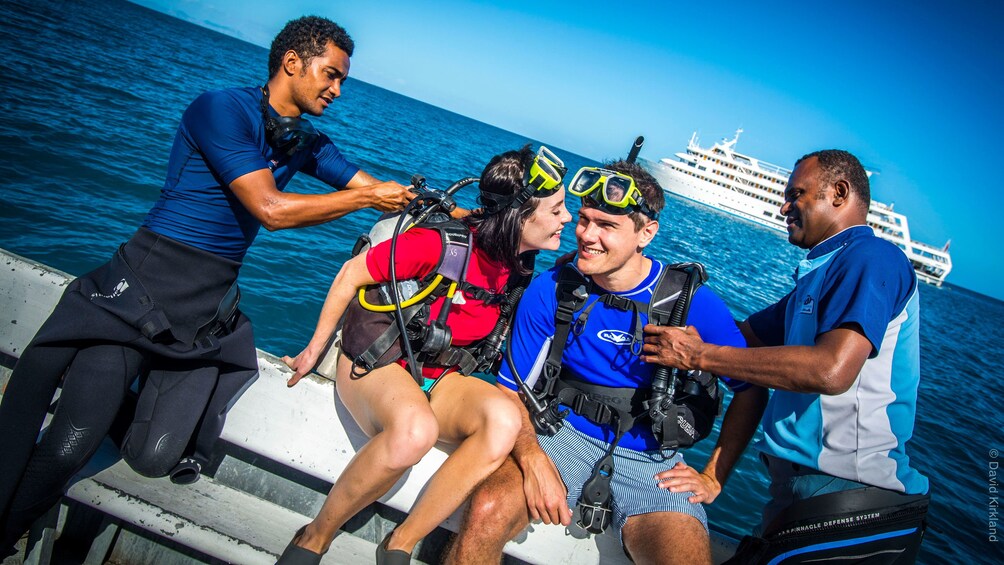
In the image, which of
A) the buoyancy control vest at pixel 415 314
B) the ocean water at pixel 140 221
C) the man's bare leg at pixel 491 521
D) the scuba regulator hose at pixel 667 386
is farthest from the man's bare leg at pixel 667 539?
the ocean water at pixel 140 221

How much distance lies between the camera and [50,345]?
2.46 m

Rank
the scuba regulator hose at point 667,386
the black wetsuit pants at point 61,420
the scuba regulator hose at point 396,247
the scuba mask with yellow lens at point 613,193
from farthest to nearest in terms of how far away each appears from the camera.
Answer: the scuba mask with yellow lens at point 613,193
the scuba regulator hose at point 667,386
the scuba regulator hose at point 396,247
the black wetsuit pants at point 61,420

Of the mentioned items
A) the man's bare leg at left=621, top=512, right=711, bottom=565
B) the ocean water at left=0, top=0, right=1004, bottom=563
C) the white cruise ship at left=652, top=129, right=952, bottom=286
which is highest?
the white cruise ship at left=652, top=129, right=952, bottom=286

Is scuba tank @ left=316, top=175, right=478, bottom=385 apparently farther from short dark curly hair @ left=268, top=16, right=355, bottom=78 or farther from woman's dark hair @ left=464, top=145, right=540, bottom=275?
short dark curly hair @ left=268, top=16, right=355, bottom=78

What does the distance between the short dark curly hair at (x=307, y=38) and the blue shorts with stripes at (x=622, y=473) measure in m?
2.95

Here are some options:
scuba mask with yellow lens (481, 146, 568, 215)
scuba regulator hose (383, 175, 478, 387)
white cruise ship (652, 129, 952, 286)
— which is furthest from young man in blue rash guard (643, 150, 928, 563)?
white cruise ship (652, 129, 952, 286)

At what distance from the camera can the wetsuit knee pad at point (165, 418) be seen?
108 inches

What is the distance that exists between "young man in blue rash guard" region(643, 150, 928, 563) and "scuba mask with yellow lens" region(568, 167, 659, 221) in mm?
1098

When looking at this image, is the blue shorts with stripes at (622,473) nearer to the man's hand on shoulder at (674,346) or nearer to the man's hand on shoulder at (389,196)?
the man's hand on shoulder at (674,346)

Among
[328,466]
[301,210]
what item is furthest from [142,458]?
[301,210]

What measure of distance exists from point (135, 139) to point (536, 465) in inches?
625

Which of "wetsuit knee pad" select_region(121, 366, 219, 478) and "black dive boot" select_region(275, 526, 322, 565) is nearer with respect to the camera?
"black dive boot" select_region(275, 526, 322, 565)

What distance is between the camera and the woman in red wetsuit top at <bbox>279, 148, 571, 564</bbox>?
2580 mm

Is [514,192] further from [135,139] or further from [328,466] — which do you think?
[135,139]
